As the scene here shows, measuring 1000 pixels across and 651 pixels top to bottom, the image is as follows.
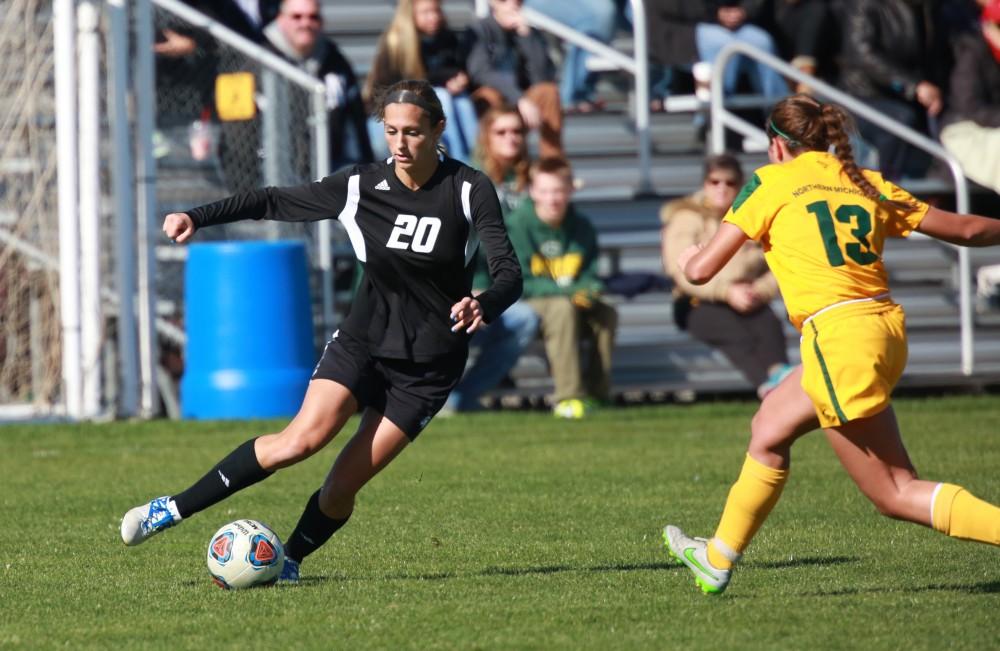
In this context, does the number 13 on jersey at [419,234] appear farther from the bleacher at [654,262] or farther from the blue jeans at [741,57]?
the blue jeans at [741,57]

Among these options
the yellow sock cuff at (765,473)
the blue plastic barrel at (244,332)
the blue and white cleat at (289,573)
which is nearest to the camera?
the yellow sock cuff at (765,473)

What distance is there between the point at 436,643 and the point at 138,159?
864 centimetres

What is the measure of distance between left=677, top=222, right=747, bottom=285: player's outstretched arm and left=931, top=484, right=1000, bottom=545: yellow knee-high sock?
40.2 inches

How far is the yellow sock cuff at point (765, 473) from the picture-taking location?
5727 millimetres

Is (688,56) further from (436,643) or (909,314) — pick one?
(436,643)

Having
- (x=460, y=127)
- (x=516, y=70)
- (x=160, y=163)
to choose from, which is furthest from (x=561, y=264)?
(x=160, y=163)

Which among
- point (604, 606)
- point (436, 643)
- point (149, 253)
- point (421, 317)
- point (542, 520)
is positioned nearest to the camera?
point (436, 643)

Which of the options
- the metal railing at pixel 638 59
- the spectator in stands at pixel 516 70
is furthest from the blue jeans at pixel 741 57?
the spectator in stands at pixel 516 70

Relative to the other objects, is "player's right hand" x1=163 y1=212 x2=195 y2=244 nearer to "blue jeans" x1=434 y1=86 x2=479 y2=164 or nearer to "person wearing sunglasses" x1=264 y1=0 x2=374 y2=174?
"person wearing sunglasses" x1=264 y1=0 x2=374 y2=174

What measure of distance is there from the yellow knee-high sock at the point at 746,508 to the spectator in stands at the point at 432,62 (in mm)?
8379

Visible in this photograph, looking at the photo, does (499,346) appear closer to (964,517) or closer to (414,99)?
(414,99)

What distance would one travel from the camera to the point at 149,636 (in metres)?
5.21

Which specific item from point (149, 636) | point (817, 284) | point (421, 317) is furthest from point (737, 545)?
point (149, 636)

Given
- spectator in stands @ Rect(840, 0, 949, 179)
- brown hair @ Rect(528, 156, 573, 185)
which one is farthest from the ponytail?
spectator in stands @ Rect(840, 0, 949, 179)
